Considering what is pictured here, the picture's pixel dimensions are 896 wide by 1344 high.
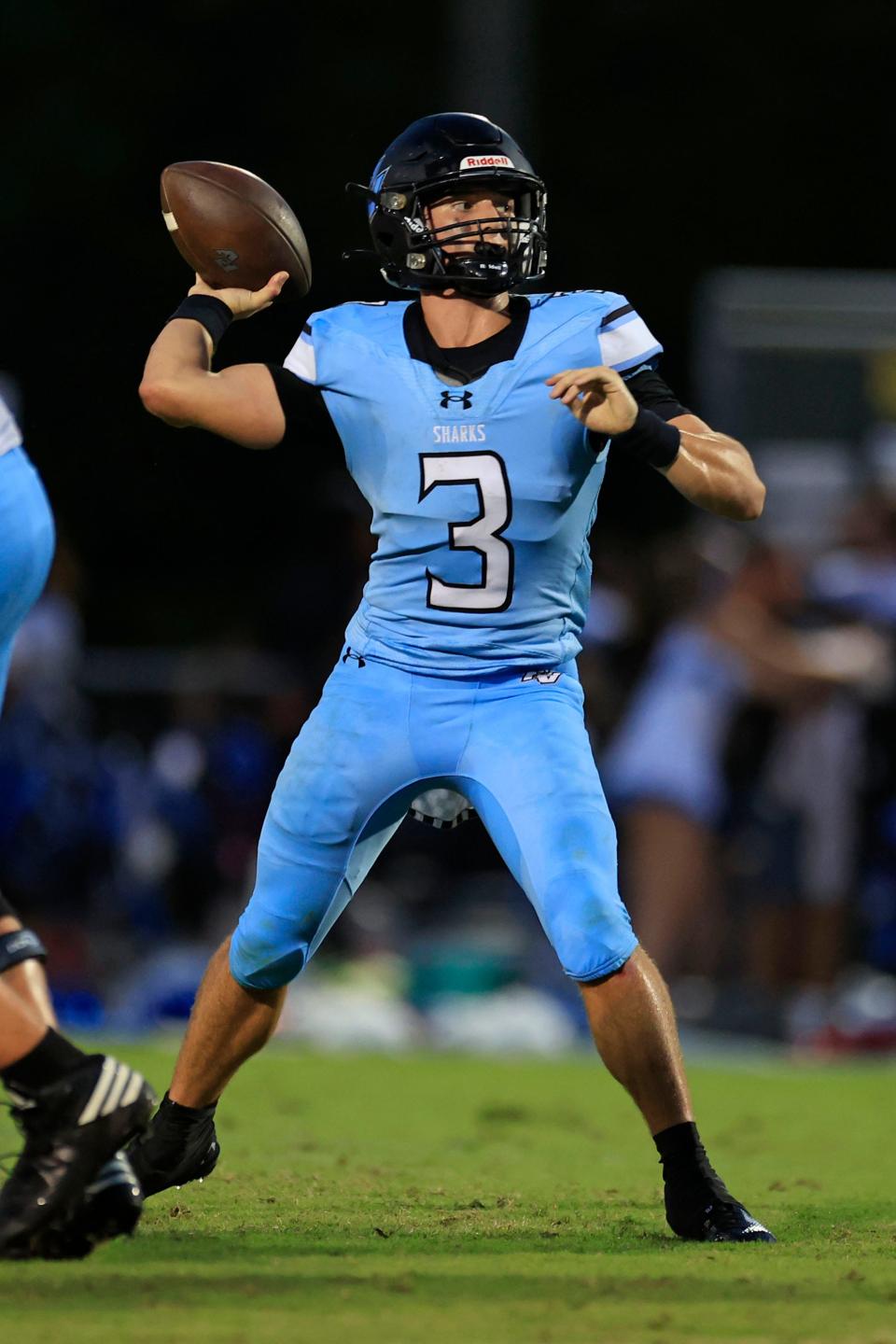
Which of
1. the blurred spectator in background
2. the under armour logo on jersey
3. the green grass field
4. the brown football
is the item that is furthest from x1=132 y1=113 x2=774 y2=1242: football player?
the blurred spectator in background

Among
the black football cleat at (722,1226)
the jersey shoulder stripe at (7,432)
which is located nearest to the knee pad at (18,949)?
the jersey shoulder stripe at (7,432)

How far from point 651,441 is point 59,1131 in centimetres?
184

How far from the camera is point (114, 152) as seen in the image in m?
16.8

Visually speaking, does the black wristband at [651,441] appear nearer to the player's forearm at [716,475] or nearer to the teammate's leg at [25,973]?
the player's forearm at [716,475]

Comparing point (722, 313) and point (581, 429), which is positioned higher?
point (581, 429)

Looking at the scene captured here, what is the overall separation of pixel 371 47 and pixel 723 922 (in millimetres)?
9096

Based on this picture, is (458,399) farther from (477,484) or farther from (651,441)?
(651,441)

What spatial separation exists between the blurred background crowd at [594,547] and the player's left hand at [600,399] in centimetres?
498

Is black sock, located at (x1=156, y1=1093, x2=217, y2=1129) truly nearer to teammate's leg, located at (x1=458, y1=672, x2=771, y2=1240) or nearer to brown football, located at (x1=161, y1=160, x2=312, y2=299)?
teammate's leg, located at (x1=458, y1=672, x2=771, y2=1240)

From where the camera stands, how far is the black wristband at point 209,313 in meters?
5.32

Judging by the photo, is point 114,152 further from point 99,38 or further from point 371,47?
point 371,47

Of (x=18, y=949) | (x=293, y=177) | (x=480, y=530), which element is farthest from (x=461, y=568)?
(x=293, y=177)

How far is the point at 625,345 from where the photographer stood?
5.23 m

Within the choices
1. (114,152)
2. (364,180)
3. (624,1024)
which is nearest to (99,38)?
(114,152)
